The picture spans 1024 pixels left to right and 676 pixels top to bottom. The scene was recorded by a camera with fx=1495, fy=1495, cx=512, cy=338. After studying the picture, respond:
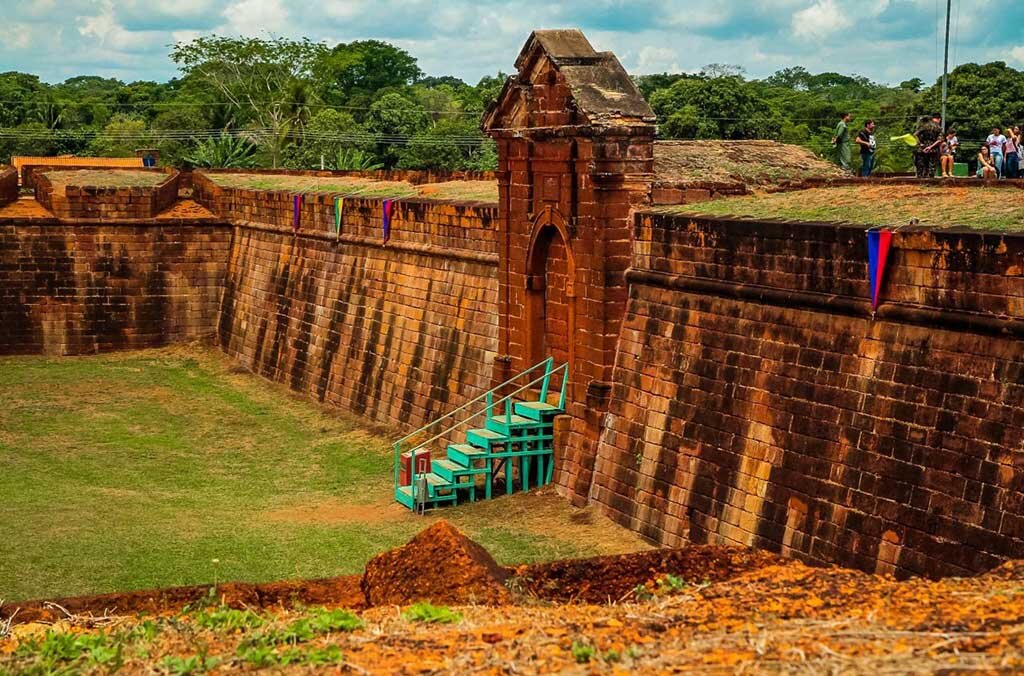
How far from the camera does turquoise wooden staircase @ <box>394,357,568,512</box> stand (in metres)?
16.8

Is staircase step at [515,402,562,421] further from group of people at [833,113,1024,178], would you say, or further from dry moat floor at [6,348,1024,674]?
group of people at [833,113,1024,178]

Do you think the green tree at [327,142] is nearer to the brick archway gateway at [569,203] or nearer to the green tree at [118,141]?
the green tree at [118,141]

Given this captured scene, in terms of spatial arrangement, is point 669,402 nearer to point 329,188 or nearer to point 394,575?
point 394,575

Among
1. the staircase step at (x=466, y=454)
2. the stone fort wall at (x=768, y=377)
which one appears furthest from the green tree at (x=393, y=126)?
the staircase step at (x=466, y=454)

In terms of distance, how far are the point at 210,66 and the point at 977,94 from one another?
34870 mm

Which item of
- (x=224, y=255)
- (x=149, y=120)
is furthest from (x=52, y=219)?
(x=149, y=120)

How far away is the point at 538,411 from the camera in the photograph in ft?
55.3

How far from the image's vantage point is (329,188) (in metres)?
28.2

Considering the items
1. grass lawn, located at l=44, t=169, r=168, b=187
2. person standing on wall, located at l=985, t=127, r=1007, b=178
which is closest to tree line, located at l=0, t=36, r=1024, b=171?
grass lawn, located at l=44, t=169, r=168, b=187

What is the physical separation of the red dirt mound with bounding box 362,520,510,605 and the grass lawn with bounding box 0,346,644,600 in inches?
131

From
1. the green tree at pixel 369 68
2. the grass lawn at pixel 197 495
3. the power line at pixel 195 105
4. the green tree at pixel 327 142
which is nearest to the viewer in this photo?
the grass lawn at pixel 197 495

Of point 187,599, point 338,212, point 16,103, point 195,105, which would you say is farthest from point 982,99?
point 16,103

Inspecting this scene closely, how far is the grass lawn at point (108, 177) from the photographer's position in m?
32.7

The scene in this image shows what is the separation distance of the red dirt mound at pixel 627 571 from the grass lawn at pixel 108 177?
2279 cm
